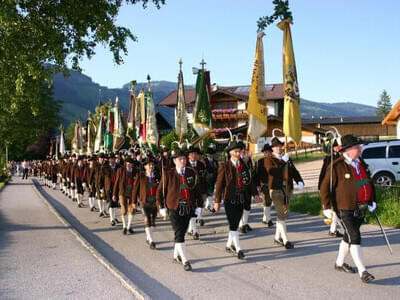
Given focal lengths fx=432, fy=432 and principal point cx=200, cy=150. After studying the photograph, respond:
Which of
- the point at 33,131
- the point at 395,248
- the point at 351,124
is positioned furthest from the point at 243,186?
the point at 351,124

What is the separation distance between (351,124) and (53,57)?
4904cm

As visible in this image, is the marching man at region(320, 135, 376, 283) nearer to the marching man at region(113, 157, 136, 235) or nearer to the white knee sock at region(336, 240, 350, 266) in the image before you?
the white knee sock at region(336, 240, 350, 266)

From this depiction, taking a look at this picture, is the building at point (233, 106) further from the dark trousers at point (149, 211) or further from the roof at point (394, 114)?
the dark trousers at point (149, 211)

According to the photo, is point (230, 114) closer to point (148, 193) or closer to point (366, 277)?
point (148, 193)

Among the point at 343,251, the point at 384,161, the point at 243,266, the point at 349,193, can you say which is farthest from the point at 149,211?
the point at 384,161

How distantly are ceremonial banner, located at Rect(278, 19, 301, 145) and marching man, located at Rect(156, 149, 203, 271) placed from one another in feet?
15.1

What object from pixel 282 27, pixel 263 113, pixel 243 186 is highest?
pixel 282 27

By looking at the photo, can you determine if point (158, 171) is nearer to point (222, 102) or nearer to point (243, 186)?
point (243, 186)

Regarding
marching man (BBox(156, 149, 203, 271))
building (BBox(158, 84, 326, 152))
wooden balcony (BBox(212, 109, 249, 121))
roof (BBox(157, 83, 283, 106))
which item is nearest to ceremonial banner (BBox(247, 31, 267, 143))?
marching man (BBox(156, 149, 203, 271))

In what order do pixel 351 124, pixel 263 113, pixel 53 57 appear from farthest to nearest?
1. pixel 351 124
2. pixel 263 113
3. pixel 53 57

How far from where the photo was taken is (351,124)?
55.0 metres

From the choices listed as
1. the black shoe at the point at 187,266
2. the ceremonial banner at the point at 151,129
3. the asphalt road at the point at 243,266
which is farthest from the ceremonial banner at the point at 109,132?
the black shoe at the point at 187,266

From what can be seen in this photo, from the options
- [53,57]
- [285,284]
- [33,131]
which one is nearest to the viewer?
[285,284]

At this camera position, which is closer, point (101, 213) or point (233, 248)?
point (233, 248)
